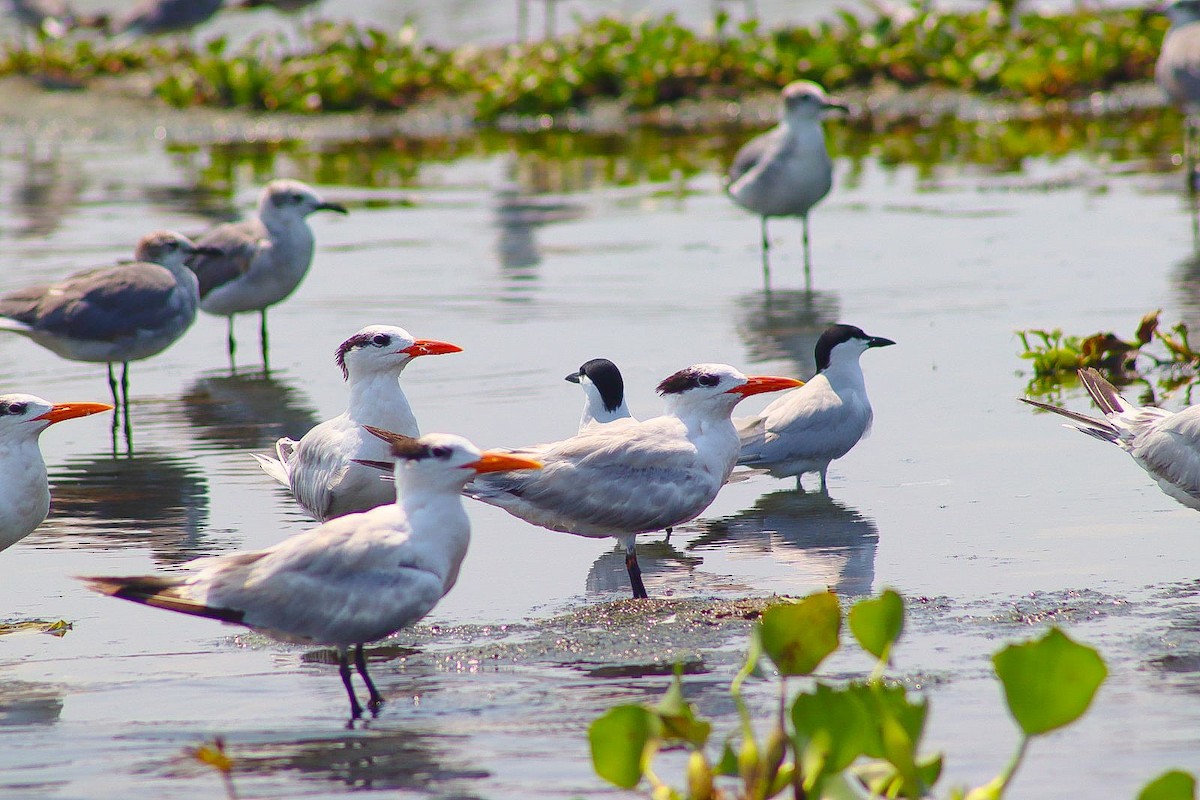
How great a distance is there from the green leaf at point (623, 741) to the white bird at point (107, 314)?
650 cm

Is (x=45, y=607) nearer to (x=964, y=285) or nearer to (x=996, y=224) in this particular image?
(x=964, y=285)

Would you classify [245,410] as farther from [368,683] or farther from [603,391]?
[368,683]

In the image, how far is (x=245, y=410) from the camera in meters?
9.97

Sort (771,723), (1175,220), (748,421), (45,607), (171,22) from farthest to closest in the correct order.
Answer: (171,22) → (1175,220) → (748,421) → (45,607) → (771,723)

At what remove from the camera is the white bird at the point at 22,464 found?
667 centimetres

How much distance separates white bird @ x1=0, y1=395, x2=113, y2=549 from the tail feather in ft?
4.82

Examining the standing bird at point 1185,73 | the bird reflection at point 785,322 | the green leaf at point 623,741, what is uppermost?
the standing bird at point 1185,73

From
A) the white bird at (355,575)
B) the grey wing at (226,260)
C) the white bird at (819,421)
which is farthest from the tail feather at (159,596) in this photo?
the grey wing at (226,260)

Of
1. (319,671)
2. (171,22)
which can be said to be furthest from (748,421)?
(171,22)

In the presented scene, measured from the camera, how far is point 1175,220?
47.9 feet

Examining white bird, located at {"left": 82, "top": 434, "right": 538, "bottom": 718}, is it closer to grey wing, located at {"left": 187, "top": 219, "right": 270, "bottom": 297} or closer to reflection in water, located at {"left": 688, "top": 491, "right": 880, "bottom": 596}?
reflection in water, located at {"left": 688, "top": 491, "right": 880, "bottom": 596}

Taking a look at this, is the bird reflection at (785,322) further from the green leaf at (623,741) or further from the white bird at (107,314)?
the green leaf at (623,741)

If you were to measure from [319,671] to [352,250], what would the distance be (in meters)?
9.33

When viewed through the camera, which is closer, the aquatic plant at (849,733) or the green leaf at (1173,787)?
the green leaf at (1173,787)
